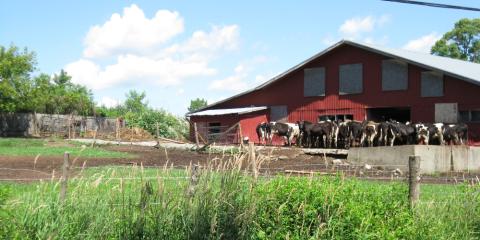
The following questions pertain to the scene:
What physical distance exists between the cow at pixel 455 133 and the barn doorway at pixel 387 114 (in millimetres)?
4581

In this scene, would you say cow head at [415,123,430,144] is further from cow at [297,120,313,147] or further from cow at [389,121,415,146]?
cow at [297,120,313,147]

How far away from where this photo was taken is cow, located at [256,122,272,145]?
39.0 m

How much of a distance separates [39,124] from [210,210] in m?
48.9

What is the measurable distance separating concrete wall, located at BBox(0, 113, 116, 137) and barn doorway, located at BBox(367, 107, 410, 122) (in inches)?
1069

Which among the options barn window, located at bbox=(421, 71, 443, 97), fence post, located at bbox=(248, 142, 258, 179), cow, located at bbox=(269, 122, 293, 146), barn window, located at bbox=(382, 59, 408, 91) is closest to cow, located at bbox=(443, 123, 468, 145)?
barn window, located at bbox=(421, 71, 443, 97)

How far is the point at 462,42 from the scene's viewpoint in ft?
236

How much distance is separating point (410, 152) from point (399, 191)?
1599cm

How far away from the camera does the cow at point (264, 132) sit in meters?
39.0

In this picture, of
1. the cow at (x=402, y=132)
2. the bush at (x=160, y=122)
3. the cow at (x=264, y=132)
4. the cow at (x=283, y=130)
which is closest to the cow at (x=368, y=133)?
the cow at (x=402, y=132)

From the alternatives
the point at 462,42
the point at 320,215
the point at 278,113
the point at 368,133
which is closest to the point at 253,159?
the point at 320,215

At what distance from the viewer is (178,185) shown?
723 cm

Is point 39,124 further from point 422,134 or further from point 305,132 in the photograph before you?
point 422,134

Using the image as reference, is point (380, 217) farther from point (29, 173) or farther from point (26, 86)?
point (26, 86)

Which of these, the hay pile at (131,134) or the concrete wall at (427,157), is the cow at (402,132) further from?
the hay pile at (131,134)
